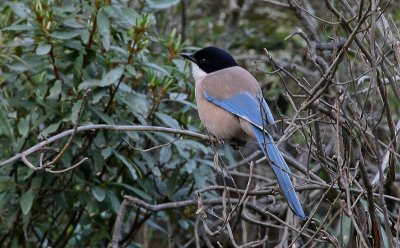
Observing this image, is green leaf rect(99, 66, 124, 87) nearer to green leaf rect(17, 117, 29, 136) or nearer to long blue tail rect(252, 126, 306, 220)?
green leaf rect(17, 117, 29, 136)

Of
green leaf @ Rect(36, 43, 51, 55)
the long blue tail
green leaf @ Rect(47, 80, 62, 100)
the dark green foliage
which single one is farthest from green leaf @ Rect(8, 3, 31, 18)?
the long blue tail

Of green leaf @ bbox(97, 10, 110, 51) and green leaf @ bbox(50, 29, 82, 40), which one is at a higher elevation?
green leaf @ bbox(97, 10, 110, 51)

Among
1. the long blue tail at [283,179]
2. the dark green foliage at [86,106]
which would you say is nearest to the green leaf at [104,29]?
the dark green foliage at [86,106]

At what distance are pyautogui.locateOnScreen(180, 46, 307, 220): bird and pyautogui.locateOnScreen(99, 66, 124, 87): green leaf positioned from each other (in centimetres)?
55

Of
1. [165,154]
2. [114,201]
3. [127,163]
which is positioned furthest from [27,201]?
[165,154]

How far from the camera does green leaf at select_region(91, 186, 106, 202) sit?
4.92 meters

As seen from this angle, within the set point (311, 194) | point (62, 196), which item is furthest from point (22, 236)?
point (311, 194)

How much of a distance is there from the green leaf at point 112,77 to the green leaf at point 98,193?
2.29 feet

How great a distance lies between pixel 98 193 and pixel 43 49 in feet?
3.13

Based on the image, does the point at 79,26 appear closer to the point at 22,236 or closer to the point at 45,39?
the point at 45,39

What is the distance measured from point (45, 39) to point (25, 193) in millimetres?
955

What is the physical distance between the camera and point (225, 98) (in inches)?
199

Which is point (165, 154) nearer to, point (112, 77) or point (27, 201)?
point (112, 77)

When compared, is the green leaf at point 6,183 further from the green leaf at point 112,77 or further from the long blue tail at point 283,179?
the long blue tail at point 283,179
